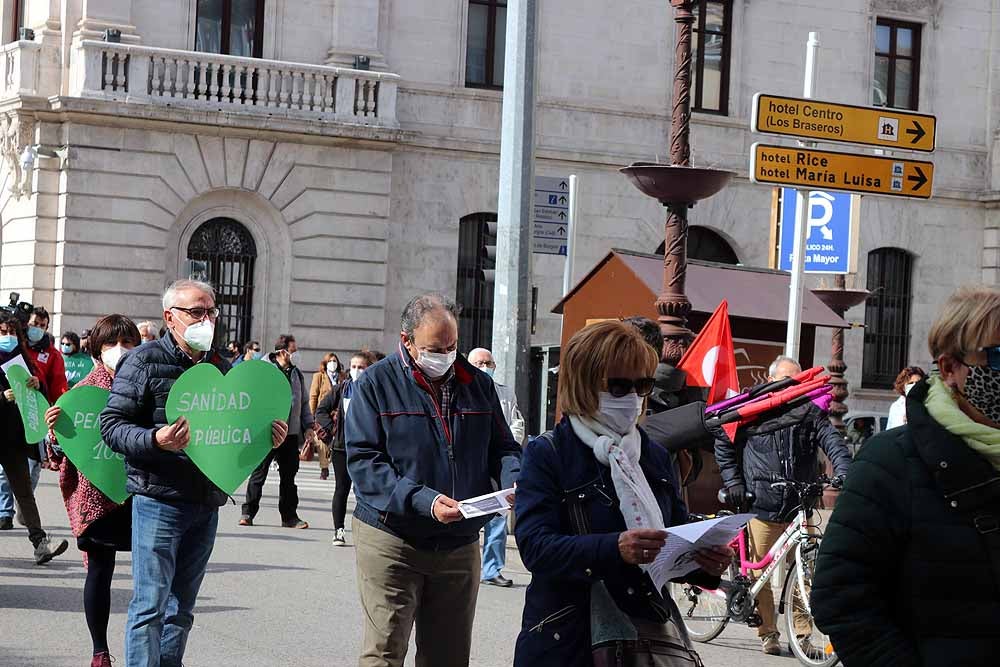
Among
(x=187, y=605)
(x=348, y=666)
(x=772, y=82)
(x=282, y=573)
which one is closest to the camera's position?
(x=187, y=605)

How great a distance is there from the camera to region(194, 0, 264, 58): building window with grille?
26141 millimetres

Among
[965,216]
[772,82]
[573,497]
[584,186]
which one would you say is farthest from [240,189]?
[573,497]

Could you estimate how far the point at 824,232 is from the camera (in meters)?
15.5

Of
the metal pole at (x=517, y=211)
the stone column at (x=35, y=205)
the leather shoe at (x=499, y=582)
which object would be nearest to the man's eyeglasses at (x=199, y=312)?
the leather shoe at (x=499, y=582)

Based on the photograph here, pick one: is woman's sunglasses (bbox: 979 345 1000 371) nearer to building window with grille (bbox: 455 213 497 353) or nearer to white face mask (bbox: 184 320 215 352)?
white face mask (bbox: 184 320 215 352)

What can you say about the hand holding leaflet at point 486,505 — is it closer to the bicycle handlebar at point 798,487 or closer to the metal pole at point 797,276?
the bicycle handlebar at point 798,487

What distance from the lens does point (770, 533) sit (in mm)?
9562

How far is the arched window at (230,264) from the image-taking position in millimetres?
26094

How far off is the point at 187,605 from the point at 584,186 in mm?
22063

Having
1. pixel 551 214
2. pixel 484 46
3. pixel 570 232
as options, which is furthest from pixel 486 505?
pixel 484 46

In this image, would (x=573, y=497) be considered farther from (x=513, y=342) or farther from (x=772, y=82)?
(x=772, y=82)

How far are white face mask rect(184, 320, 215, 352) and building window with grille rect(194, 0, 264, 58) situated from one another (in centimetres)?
2047

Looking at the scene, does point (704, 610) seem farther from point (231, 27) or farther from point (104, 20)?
point (231, 27)

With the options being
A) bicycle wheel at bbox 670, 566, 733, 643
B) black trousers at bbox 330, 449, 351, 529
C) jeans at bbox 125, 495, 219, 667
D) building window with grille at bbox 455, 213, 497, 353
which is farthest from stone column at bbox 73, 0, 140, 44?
jeans at bbox 125, 495, 219, 667
